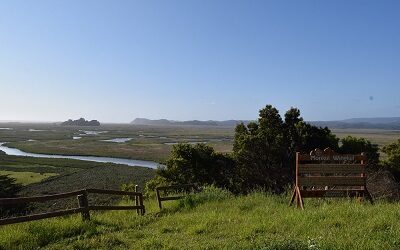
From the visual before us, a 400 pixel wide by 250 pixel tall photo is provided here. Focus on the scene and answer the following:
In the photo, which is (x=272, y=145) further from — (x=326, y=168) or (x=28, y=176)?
(x=28, y=176)

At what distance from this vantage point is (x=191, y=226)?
10.2 metres

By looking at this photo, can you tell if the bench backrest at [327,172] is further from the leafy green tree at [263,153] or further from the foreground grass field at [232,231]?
the leafy green tree at [263,153]

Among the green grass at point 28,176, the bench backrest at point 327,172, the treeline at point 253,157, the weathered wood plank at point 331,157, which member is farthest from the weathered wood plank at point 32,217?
the green grass at point 28,176

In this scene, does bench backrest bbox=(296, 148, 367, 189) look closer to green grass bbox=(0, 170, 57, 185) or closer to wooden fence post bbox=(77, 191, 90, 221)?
wooden fence post bbox=(77, 191, 90, 221)

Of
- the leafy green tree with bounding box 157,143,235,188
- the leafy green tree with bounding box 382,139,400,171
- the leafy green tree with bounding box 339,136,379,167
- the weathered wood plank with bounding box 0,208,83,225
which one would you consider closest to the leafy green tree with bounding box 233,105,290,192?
the leafy green tree with bounding box 157,143,235,188

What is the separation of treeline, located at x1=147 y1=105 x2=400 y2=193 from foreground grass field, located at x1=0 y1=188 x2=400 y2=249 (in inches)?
911

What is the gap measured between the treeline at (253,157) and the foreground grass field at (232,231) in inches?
911

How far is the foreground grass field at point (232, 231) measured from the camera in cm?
752

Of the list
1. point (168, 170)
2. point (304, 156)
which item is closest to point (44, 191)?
point (168, 170)

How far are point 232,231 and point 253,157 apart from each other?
27205mm

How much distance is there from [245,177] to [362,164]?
22.9m

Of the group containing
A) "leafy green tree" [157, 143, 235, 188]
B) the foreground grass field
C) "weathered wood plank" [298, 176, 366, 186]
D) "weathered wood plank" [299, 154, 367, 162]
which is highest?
"weathered wood plank" [299, 154, 367, 162]

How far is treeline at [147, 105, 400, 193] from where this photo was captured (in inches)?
1398

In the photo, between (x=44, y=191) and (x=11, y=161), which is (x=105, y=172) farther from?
(x=11, y=161)
